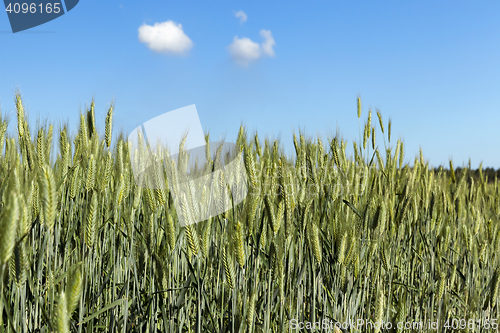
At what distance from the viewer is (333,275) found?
1389mm

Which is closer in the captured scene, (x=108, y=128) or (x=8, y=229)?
(x=8, y=229)

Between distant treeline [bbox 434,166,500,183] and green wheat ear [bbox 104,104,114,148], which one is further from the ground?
distant treeline [bbox 434,166,500,183]

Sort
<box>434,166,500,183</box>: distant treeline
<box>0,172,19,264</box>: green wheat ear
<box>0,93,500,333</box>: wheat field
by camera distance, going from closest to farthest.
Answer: <box>0,172,19,264</box>: green wheat ear < <box>0,93,500,333</box>: wheat field < <box>434,166,500,183</box>: distant treeline

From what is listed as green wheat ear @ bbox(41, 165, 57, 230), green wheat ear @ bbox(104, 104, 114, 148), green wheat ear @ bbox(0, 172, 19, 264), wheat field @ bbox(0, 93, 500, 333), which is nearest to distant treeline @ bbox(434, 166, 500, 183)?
wheat field @ bbox(0, 93, 500, 333)

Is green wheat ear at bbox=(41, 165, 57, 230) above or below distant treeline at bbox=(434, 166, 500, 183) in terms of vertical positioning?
below

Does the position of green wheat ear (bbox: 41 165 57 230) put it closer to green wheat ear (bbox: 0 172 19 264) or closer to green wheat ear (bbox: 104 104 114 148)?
green wheat ear (bbox: 0 172 19 264)

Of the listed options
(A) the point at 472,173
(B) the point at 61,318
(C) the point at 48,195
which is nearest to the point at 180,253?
(C) the point at 48,195

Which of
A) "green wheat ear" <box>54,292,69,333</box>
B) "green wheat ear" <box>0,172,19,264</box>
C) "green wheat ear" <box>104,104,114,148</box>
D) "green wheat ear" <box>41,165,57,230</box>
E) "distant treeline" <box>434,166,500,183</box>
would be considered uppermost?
"distant treeline" <box>434,166,500,183</box>

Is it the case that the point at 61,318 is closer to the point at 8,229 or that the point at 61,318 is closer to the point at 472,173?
the point at 8,229

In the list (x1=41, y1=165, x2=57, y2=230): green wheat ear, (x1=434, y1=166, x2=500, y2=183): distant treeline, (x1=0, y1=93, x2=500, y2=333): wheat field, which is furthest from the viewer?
(x1=434, y1=166, x2=500, y2=183): distant treeline

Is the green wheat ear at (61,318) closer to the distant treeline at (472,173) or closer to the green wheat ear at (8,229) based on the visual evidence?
the green wheat ear at (8,229)

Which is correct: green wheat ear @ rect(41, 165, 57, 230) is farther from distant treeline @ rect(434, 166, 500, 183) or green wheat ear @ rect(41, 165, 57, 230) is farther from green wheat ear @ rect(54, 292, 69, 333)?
distant treeline @ rect(434, 166, 500, 183)

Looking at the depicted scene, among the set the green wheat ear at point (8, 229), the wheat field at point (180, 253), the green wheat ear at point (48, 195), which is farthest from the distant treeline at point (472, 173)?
the green wheat ear at point (8, 229)

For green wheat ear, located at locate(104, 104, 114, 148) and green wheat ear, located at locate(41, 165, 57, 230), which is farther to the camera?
green wheat ear, located at locate(104, 104, 114, 148)
